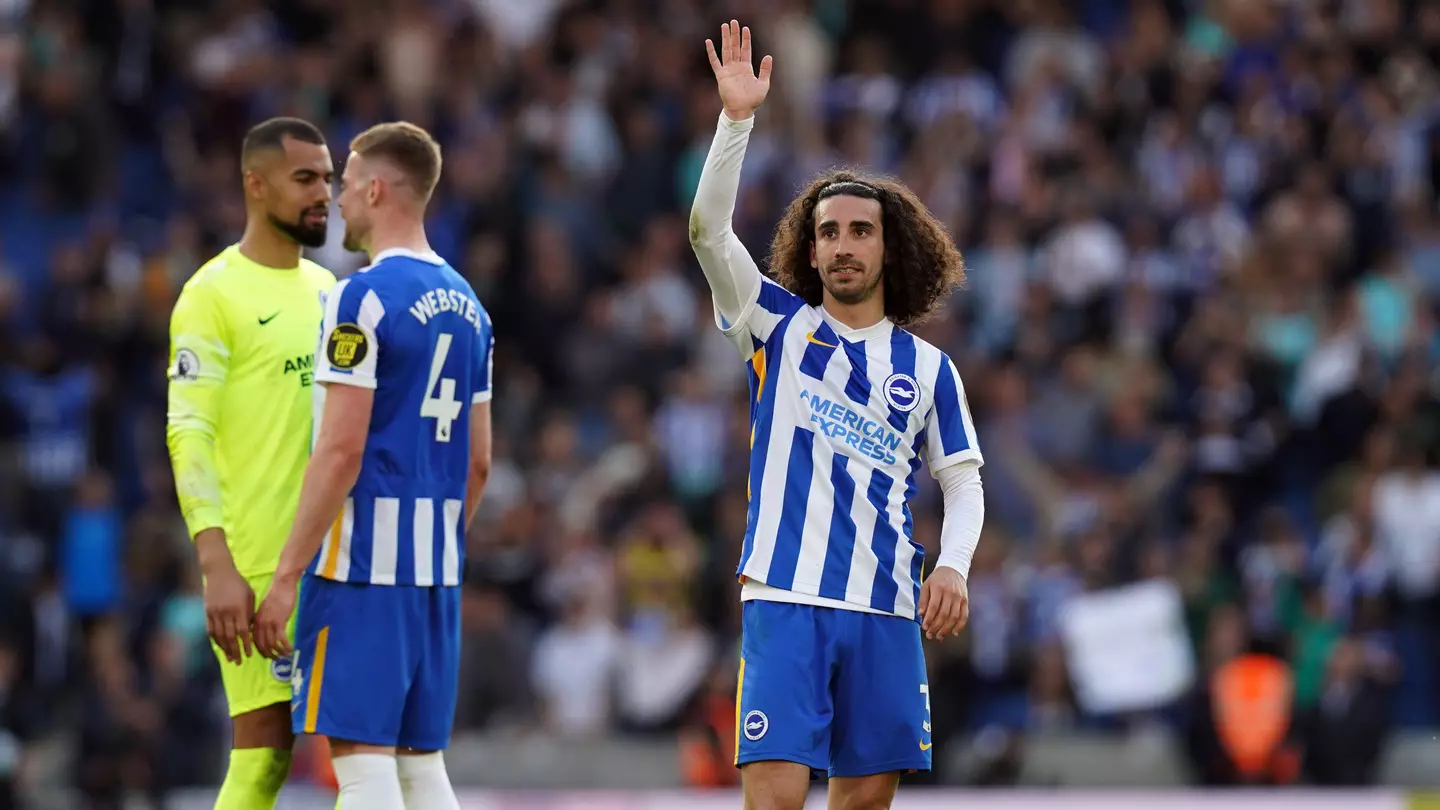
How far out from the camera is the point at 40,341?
1645 cm

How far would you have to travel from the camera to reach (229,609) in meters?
7.20

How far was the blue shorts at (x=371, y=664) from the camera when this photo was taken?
7.08 meters

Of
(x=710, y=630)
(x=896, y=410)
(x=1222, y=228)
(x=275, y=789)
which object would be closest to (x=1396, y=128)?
(x=1222, y=228)

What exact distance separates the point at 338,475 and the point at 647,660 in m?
7.85

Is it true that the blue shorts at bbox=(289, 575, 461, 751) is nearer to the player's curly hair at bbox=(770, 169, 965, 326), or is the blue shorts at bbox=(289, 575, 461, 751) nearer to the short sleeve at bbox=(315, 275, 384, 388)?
the short sleeve at bbox=(315, 275, 384, 388)

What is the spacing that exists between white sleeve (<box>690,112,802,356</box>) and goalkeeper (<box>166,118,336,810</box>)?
5.39 ft

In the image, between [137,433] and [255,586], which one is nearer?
[255,586]

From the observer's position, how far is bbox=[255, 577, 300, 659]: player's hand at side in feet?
23.3

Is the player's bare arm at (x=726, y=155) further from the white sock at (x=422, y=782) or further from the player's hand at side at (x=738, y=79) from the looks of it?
the white sock at (x=422, y=782)

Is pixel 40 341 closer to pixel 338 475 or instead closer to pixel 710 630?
pixel 710 630

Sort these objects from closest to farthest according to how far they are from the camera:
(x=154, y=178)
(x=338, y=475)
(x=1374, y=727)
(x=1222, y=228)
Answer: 1. (x=338, y=475)
2. (x=1374, y=727)
3. (x=1222, y=228)
4. (x=154, y=178)

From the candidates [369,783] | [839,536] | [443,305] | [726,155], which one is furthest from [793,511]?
[369,783]

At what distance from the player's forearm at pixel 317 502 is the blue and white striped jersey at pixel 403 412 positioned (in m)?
0.13

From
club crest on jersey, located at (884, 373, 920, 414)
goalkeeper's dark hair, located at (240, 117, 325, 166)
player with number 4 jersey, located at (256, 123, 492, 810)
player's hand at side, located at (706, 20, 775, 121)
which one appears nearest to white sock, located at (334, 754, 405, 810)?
player with number 4 jersey, located at (256, 123, 492, 810)
